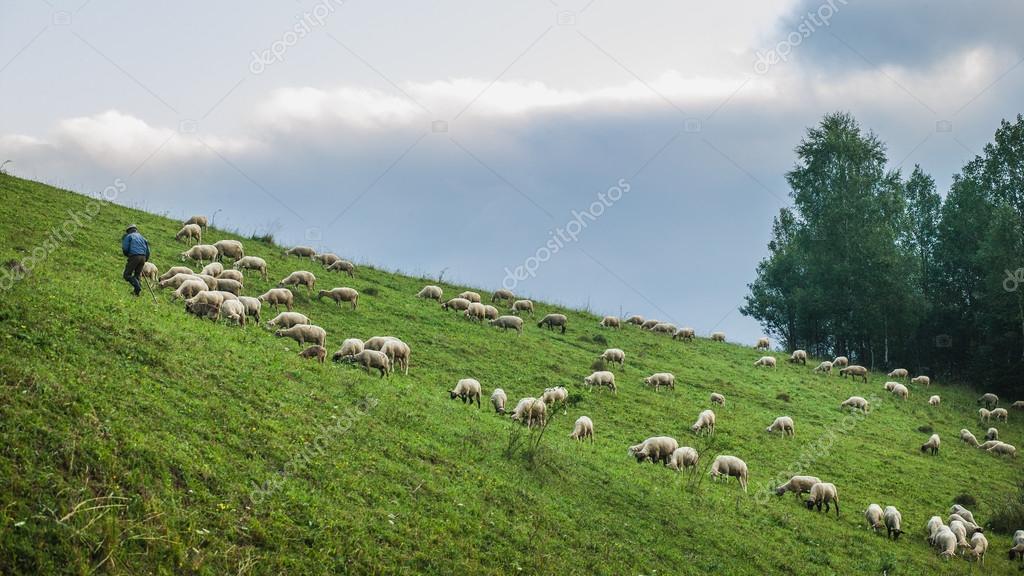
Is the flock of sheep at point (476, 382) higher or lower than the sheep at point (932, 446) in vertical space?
lower

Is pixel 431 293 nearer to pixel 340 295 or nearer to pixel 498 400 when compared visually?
pixel 340 295

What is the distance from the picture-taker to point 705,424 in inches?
1350

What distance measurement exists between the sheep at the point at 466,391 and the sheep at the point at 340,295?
36.6 feet

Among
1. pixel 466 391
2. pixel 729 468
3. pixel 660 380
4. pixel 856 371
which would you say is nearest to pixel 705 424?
pixel 729 468

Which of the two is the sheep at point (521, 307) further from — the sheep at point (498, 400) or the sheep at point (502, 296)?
the sheep at point (498, 400)

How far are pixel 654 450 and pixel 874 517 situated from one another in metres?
7.36

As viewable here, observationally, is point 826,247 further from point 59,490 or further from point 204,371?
point 59,490

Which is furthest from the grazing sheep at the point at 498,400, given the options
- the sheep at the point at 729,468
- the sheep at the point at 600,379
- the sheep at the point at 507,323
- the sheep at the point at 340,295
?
the sheep at the point at 507,323

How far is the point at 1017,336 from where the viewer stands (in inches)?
2517

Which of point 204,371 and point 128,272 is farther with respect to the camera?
point 128,272

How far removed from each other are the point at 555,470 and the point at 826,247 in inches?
2223

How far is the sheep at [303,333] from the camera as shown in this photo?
27859 mm

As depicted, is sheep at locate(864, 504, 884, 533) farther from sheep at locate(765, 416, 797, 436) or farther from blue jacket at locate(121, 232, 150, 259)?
blue jacket at locate(121, 232, 150, 259)

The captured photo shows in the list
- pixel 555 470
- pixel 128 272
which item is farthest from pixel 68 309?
pixel 555 470
